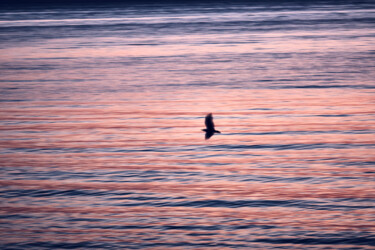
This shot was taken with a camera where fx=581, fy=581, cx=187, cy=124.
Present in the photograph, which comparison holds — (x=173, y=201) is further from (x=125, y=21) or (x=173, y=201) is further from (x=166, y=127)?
(x=125, y=21)

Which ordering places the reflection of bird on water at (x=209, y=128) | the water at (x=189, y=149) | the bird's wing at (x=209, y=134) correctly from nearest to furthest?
the water at (x=189, y=149) < the reflection of bird on water at (x=209, y=128) < the bird's wing at (x=209, y=134)

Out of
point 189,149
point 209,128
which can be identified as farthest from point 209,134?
point 189,149

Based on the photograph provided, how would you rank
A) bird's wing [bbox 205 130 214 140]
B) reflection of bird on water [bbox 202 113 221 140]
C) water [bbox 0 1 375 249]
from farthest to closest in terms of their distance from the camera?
bird's wing [bbox 205 130 214 140]
reflection of bird on water [bbox 202 113 221 140]
water [bbox 0 1 375 249]

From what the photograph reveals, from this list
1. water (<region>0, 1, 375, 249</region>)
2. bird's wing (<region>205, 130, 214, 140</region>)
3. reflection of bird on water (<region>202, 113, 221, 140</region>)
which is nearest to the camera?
water (<region>0, 1, 375, 249</region>)

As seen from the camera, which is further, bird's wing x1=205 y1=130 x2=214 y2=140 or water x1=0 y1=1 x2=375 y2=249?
bird's wing x1=205 y1=130 x2=214 y2=140

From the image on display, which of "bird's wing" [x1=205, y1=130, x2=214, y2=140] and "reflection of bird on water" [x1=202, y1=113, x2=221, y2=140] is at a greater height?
"reflection of bird on water" [x1=202, y1=113, x2=221, y2=140]

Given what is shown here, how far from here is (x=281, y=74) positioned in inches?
312

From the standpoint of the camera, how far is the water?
11.7ft

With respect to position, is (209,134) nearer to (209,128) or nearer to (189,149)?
(209,128)

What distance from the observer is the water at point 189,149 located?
11.7 ft

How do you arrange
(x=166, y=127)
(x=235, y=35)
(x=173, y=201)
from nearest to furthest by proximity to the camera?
(x=173, y=201) → (x=166, y=127) → (x=235, y=35)

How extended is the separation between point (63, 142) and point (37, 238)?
187 cm

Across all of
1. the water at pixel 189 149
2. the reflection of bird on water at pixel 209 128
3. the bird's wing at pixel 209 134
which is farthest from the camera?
the bird's wing at pixel 209 134

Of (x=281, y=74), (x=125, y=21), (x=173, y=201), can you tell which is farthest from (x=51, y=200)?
(x=125, y=21)
